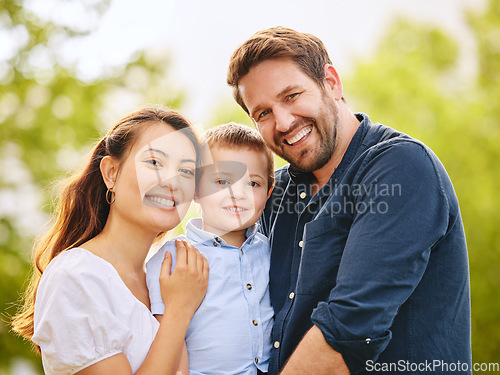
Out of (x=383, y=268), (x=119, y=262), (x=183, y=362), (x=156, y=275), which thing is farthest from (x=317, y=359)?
(x=119, y=262)

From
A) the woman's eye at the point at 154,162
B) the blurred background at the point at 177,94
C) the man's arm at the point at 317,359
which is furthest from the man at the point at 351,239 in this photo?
the blurred background at the point at 177,94

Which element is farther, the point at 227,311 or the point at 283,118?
the point at 283,118

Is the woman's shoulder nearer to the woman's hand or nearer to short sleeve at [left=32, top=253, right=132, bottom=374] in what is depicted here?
short sleeve at [left=32, top=253, right=132, bottom=374]

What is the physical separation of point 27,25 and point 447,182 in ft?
35.2

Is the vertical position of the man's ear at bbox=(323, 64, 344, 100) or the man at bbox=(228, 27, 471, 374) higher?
the man's ear at bbox=(323, 64, 344, 100)

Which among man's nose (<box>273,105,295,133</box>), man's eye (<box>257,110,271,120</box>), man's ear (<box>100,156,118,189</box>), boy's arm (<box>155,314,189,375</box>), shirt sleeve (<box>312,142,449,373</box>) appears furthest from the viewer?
man's eye (<box>257,110,271,120</box>)

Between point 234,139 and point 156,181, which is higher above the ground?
point 234,139

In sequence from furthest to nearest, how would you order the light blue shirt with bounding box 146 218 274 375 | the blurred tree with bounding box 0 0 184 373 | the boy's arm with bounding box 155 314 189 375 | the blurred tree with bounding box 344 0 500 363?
the blurred tree with bounding box 344 0 500 363 → the blurred tree with bounding box 0 0 184 373 → the light blue shirt with bounding box 146 218 274 375 → the boy's arm with bounding box 155 314 189 375

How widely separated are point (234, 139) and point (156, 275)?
717mm

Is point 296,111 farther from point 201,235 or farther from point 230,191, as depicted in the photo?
point 201,235

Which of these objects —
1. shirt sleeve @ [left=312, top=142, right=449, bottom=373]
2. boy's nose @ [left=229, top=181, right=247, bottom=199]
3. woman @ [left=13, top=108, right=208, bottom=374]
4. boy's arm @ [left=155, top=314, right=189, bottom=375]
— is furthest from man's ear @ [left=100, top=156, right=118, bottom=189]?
shirt sleeve @ [left=312, top=142, right=449, bottom=373]

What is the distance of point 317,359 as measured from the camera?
1796 millimetres

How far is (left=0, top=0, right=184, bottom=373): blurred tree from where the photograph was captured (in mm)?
10375

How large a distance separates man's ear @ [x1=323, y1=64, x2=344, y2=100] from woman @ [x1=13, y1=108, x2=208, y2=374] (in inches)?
28.3
